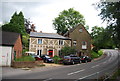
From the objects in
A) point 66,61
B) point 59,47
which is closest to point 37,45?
point 59,47

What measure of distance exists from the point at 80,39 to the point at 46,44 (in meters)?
10.3

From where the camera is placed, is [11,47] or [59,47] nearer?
[11,47]

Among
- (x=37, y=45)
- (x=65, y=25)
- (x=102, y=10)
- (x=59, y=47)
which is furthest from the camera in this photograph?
(x=65, y=25)

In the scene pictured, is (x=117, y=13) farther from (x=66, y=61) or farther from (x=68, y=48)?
(x=68, y=48)

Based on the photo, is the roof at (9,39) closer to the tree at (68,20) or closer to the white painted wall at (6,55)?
the white painted wall at (6,55)

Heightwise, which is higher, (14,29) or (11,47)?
(14,29)

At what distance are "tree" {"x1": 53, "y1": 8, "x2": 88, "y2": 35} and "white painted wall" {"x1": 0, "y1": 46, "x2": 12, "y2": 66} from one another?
3942cm

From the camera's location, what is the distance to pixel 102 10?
49.4ft

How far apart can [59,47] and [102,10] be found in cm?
2658

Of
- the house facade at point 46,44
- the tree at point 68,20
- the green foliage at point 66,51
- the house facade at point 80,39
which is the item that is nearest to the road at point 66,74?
the house facade at point 46,44

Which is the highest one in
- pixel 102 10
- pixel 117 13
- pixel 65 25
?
pixel 65 25

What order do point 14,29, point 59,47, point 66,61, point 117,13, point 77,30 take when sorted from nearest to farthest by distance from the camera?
1. point 117,13
2. point 66,61
3. point 14,29
4. point 59,47
5. point 77,30

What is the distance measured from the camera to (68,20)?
60.8 m

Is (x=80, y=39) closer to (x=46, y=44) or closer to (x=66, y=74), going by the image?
(x=46, y=44)
